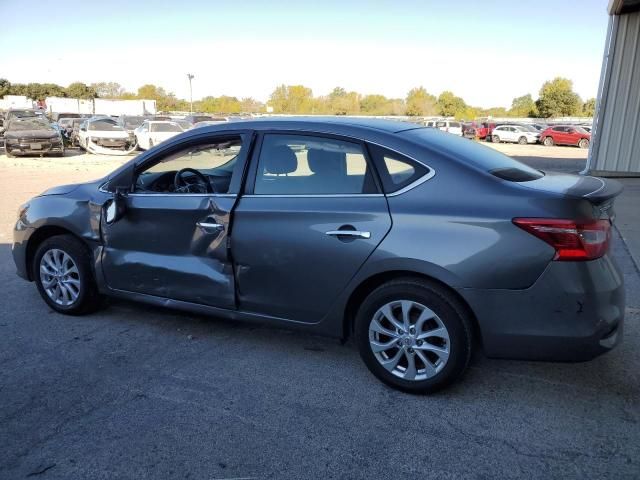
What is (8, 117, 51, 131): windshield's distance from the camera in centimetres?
2247

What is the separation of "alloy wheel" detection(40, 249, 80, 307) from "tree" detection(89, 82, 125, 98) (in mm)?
116405

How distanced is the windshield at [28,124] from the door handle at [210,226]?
22007 mm

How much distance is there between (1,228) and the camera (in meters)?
8.19

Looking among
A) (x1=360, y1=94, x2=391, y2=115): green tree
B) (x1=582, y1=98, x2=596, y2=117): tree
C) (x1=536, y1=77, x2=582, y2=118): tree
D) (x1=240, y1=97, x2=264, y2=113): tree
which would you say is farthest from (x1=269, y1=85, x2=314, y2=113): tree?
(x1=582, y1=98, x2=596, y2=117): tree

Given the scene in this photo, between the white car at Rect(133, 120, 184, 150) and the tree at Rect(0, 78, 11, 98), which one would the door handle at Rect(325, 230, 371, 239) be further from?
the tree at Rect(0, 78, 11, 98)

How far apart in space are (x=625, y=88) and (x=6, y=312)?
14526 mm

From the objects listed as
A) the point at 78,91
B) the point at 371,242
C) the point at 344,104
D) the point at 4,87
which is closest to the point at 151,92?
the point at 78,91

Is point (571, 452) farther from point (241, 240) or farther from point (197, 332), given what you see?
point (197, 332)

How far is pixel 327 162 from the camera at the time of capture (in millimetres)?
3600

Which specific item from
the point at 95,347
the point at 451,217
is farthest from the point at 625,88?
the point at 95,347

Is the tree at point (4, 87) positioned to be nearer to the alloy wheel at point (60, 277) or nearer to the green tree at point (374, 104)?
the green tree at point (374, 104)

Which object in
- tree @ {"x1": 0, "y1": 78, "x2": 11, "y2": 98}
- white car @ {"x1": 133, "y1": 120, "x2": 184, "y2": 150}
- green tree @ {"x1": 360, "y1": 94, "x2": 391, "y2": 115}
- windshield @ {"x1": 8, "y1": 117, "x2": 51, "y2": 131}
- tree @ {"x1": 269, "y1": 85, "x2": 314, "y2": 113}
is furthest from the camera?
green tree @ {"x1": 360, "y1": 94, "x2": 391, "y2": 115}

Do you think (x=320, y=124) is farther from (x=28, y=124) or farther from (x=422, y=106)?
(x=422, y=106)

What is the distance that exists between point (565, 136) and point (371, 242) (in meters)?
38.4
